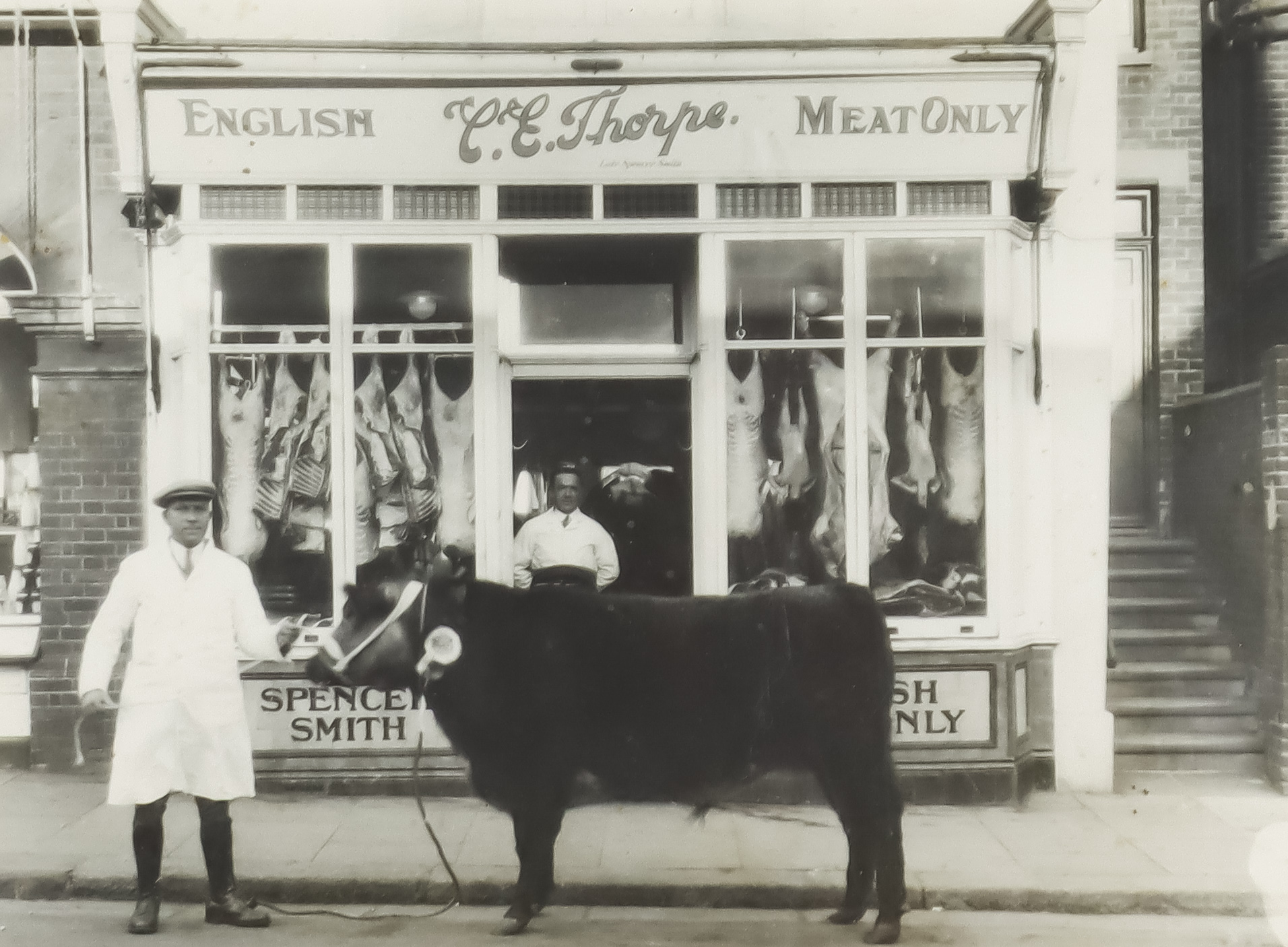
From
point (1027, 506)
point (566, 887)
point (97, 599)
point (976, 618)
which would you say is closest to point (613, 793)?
point (566, 887)

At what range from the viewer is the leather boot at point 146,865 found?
5023 millimetres

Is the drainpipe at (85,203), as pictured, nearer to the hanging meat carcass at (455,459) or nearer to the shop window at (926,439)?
the hanging meat carcass at (455,459)

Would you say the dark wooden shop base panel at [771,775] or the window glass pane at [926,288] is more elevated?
the window glass pane at [926,288]

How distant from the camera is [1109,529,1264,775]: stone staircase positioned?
7445 mm

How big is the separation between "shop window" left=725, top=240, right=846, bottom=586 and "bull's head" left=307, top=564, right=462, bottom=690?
2517 millimetres

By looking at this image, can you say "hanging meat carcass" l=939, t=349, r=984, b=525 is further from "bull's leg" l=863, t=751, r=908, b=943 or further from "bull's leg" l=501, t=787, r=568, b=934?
"bull's leg" l=501, t=787, r=568, b=934

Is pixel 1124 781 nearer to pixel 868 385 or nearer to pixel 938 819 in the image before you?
pixel 938 819

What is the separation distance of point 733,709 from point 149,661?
275 cm

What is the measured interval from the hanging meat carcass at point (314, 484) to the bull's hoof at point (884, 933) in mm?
4186

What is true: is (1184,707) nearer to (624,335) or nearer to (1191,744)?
(1191,744)

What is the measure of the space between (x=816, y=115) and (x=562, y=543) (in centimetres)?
313

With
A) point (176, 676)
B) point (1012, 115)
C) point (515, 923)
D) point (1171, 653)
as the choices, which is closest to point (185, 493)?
point (176, 676)

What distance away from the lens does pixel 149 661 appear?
511 cm

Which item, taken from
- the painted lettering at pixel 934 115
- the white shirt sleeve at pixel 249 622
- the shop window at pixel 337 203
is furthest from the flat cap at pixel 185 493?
the painted lettering at pixel 934 115
